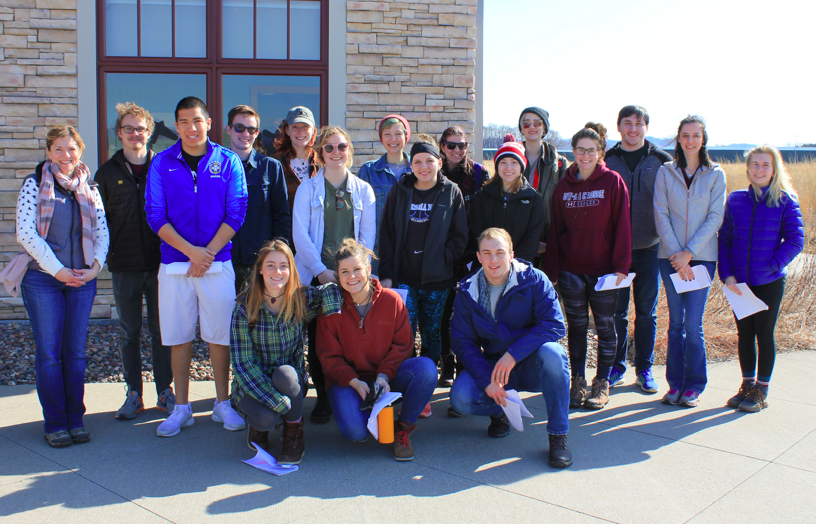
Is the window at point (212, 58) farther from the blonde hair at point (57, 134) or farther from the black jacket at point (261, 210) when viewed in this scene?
the blonde hair at point (57, 134)

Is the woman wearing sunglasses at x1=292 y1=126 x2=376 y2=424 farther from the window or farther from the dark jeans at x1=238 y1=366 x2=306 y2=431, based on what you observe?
the window

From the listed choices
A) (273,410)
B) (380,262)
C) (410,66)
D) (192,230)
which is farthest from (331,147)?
(410,66)

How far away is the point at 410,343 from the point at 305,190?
1.23 metres

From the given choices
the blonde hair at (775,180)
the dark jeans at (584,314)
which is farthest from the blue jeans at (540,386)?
the blonde hair at (775,180)

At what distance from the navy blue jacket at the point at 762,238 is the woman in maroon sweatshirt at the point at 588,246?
84 cm

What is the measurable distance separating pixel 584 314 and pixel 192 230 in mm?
2642

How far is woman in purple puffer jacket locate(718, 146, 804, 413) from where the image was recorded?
4176mm

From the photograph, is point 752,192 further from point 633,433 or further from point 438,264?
point 438,264

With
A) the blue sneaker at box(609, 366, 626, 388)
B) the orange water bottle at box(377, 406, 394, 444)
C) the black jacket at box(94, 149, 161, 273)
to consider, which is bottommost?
the blue sneaker at box(609, 366, 626, 388)

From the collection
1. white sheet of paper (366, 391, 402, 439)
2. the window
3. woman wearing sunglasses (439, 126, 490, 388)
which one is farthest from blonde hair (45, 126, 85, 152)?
the window

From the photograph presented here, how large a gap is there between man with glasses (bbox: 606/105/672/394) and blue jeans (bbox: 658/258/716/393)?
193 millimetres

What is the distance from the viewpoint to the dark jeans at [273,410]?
3367mm

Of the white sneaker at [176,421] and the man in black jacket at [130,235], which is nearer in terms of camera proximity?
the white sneaker at [176,421]

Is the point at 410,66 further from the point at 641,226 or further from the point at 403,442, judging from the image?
the point at 403,442
